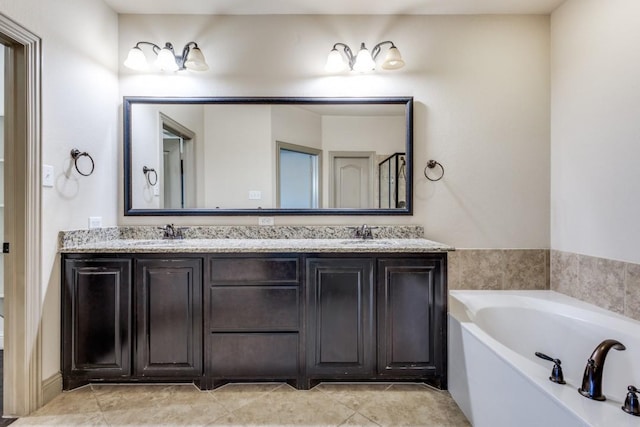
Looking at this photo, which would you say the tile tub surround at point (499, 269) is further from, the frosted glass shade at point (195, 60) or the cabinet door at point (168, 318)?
the frosted glass shade at point (195, 60)

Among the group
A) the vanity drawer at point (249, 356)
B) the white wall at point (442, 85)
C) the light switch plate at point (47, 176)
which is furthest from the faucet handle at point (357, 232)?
the light switch plate at point (47, 176)

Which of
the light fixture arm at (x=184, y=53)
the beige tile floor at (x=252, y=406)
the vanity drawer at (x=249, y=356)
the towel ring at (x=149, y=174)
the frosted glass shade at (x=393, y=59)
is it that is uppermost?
the light fixture arm at (x=184, y=53)

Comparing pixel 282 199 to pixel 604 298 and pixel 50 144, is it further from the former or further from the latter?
pixel 604 298

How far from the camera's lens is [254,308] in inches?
72.9

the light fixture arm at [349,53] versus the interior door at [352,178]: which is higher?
the light fixture arm at [349,53]

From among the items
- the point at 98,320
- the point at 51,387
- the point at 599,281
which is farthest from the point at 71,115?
the point at 599,281

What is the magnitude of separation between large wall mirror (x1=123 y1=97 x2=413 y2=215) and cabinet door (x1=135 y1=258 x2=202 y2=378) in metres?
0.65

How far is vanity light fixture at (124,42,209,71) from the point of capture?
7.37 ft

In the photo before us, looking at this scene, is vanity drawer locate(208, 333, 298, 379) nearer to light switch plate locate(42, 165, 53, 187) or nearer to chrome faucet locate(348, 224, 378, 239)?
chrome faucet locate(348, 224, 378, 239)

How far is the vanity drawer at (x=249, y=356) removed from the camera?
1848mm

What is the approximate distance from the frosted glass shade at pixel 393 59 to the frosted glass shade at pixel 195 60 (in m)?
1.33

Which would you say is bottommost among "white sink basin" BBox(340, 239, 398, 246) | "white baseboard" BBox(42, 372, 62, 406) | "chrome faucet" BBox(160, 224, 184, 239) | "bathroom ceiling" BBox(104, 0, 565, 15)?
"white baseboard" BBox(42, 372, 62, 406)

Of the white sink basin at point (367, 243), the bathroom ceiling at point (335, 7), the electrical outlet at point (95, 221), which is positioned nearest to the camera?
the white sink basin at point (367, 243)

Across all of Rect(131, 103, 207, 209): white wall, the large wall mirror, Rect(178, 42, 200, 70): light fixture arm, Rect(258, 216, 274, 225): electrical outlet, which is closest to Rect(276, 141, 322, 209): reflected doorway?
the large wall mirror
